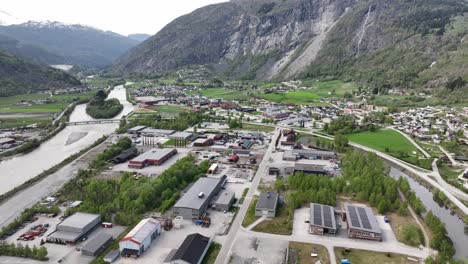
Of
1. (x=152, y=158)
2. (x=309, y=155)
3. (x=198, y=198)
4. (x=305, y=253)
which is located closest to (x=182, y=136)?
(x=152, y=158)

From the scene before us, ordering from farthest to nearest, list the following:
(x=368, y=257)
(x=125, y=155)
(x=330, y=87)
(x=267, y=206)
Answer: (x=330, y=87), (x=125, y=155), (x=267, y=206), (x=368, y=257)

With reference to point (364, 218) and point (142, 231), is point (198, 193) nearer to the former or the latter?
point (142, 231)

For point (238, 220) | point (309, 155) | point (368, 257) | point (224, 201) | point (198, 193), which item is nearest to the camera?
point (368, 257)

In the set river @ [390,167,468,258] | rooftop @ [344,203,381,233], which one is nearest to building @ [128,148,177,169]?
rooftop @ [344,203,381,233]

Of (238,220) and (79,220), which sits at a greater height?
(79,220)

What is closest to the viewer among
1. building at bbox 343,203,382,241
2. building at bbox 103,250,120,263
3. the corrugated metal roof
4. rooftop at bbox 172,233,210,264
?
rooftop at bbox 172,233,210,264

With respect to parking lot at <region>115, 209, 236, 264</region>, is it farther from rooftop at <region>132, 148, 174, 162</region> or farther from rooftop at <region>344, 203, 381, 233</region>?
rooftop at <region>132, 148, 174, 162</region>

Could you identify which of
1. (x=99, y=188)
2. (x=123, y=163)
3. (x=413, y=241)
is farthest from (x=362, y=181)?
(x=123, y=163)
